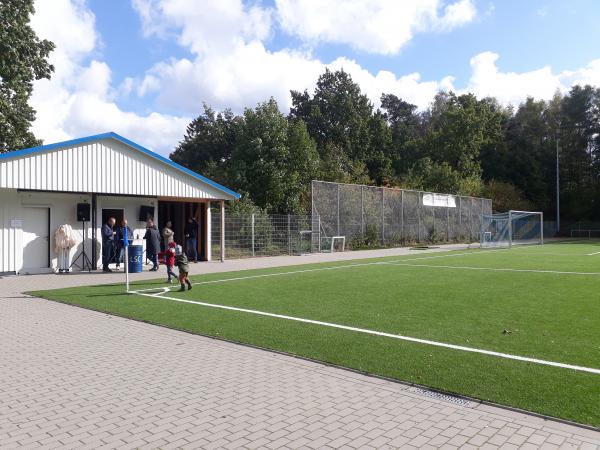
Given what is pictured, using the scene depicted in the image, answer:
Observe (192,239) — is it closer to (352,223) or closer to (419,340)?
(352,223)

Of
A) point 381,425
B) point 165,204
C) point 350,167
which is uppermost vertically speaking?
point 350,167

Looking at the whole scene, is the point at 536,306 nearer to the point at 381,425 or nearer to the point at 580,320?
the point at 580,320

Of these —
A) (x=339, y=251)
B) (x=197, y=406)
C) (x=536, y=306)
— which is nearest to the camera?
(x=197, y=406)

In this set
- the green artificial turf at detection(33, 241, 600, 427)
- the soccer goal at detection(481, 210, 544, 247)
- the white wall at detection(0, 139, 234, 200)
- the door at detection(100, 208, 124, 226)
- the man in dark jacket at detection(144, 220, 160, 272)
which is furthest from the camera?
the soccer goal at detection(481, 210, 544, 247)

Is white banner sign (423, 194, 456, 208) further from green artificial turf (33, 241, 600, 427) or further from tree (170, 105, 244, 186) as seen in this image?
tree (170, 105, 244, 186)

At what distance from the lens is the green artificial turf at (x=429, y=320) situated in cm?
556

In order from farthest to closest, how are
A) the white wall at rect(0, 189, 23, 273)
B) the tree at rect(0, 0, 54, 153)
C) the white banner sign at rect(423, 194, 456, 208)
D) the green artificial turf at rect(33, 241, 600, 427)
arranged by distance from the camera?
the white banner sign at rect(423, 194, 456, 208) < the tree at rect(0, 0, 54, 153) < the white wall at rect(0, 189, 23, 273) < the green artificial turf at rect(33, 241, 600, 427)

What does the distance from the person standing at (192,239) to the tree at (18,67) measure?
14075mm

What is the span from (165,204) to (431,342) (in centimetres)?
1841

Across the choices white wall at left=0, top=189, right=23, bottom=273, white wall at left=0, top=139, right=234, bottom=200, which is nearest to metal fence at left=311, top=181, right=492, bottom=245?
white wall at left=0, top=139, right=234, bottom=200

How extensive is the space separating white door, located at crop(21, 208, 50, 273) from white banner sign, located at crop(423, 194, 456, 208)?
1060 inches

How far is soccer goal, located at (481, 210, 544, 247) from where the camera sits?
37.1m

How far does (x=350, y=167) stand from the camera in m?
47.2

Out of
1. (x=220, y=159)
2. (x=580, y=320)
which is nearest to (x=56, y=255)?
(x=580, y=320)
